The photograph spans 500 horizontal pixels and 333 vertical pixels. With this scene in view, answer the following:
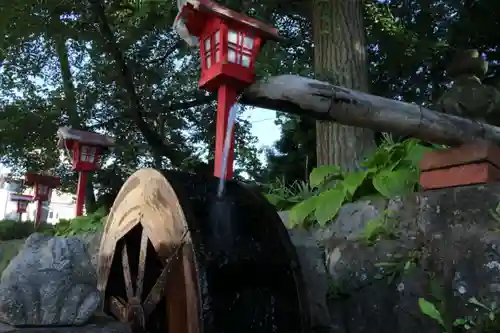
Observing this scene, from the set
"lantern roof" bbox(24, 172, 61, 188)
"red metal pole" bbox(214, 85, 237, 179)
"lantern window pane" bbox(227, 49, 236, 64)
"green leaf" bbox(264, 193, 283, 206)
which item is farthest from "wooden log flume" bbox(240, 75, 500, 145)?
"lantern roof" bbox(24, 172, 61, 188)

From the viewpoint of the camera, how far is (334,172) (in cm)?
343

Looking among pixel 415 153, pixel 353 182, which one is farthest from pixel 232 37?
pixel 415 153

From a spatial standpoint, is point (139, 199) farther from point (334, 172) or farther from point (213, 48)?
point (334, 172)

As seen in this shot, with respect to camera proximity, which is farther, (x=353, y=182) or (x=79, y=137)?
(x=79, y=137)

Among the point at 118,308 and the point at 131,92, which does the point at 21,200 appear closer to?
the point at 131,92

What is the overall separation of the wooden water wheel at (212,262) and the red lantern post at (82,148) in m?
6.02

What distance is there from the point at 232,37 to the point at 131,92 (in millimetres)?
7378

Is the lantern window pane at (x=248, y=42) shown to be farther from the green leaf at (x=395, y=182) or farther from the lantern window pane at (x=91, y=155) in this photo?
the lantern window pane at (x=91, y=155)

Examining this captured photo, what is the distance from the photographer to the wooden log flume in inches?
94.4

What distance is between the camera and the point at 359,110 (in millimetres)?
2525

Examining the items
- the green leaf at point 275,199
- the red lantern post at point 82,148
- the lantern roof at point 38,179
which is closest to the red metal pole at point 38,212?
Result: the lantern roof at point 38,179

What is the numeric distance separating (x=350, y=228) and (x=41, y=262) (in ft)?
5.50

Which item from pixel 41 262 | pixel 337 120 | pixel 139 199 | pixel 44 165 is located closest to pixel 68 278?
pixel 41 262

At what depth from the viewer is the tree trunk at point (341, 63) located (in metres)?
4.56
